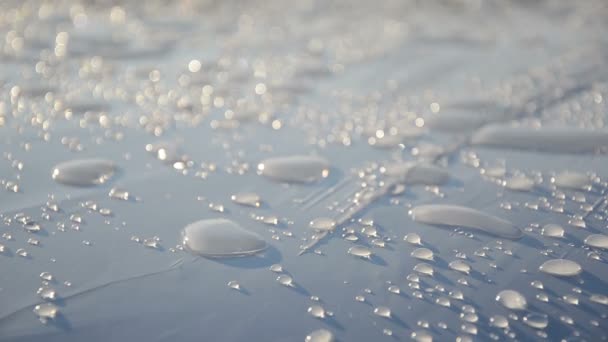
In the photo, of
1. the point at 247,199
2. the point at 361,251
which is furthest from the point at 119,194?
the point at 361,251

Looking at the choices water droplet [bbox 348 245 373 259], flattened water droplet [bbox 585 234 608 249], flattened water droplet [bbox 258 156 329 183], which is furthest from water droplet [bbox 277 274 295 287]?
flattened water droplet [bbox 585 234 608 249]

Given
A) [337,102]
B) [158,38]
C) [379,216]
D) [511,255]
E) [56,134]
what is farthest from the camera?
[158,38]

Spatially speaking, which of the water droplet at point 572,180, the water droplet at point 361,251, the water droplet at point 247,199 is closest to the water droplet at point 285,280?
the water droplet at point 361,251

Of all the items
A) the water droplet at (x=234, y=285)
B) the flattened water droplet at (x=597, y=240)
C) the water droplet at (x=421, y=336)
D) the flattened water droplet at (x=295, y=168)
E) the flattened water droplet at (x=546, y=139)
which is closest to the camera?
the water droplet at (x=421, y=336)

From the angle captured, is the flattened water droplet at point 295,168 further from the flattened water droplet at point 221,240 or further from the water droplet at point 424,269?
the water droplet at point 424,269

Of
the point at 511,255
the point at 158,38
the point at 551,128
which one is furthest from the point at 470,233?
the point at 158,38

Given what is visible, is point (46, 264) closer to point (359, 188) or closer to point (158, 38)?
point (359, 188)
